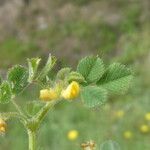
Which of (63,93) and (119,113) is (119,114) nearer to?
(119,113)

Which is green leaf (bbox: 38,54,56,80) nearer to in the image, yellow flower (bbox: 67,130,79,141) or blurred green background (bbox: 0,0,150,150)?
yellow flower (bbox: 67,130,79,141)

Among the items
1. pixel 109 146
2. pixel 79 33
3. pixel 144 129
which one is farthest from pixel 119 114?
pixel 109 146

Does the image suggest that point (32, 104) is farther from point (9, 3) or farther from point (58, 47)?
point (9, 3)

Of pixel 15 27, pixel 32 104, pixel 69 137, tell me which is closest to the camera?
pixel 32 104

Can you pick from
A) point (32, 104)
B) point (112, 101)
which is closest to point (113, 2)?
point (112, 101)

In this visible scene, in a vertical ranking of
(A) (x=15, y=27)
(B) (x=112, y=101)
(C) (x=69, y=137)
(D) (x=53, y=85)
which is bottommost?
(D) (x=53, y=85)

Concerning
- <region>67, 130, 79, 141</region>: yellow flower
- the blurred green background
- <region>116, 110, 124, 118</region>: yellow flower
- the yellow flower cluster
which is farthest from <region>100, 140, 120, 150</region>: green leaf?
the blurred green background
